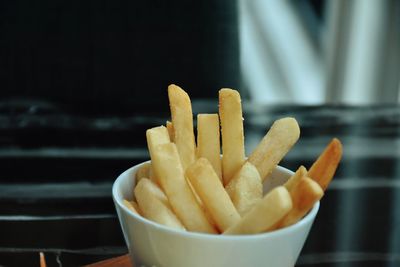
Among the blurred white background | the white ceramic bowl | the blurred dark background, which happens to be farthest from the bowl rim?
the blurred white background

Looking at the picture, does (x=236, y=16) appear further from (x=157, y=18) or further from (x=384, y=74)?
(x=384, y=74)

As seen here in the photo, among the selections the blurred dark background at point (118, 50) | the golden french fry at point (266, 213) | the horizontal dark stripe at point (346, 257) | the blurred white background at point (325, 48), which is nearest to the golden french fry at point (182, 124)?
the golden french fry at point (266, 213)

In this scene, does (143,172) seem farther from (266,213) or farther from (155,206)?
(266,213)

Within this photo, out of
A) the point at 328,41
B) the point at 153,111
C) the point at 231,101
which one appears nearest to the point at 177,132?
the point at 231,101

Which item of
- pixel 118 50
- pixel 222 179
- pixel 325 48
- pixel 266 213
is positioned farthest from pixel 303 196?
pixel 325 48

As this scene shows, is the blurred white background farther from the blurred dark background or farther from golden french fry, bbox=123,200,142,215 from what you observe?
golden french fry, bbox=123,200,142,215

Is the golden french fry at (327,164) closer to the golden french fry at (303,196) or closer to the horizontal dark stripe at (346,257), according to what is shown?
the golden french fry at (303,196)
